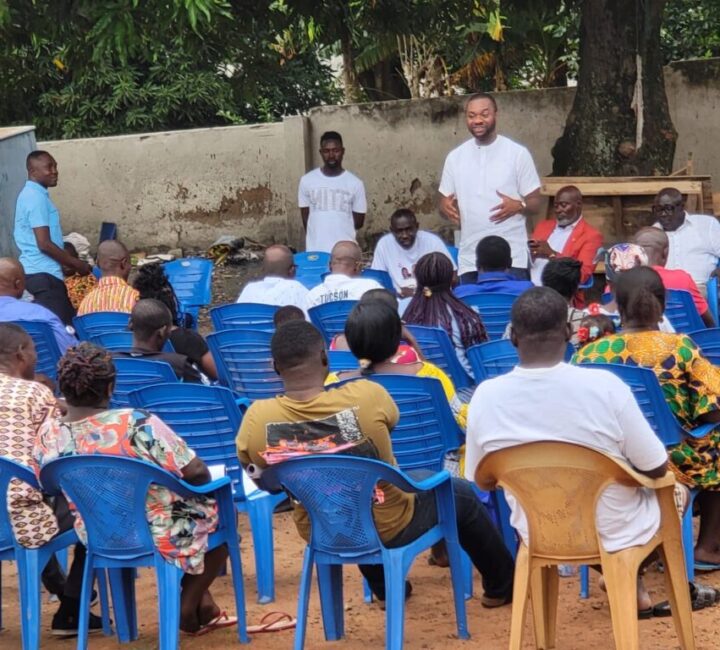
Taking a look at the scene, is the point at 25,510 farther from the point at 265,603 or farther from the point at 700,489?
the point at 700,489

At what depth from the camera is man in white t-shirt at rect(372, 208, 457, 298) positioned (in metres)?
9.32

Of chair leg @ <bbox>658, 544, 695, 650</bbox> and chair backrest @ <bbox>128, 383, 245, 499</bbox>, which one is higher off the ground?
chair backrest @ <bbox>128, 383, 245, 499</bbox>

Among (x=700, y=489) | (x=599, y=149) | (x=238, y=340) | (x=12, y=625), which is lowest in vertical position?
(x=12, y=625)

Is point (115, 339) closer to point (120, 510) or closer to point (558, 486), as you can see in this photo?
point (120, 510)

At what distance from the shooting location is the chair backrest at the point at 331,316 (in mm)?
7363

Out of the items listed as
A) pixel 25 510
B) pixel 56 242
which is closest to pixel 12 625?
pixel 25 510

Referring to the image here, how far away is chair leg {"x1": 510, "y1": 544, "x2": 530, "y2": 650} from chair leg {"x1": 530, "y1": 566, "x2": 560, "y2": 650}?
0.64 feet

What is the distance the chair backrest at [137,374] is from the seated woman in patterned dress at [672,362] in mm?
1997

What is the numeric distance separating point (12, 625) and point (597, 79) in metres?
8.02

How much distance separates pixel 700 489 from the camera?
5.25 meters

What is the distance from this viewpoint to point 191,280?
31.4 ft

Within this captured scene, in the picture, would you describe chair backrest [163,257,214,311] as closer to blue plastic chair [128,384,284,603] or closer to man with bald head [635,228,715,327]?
man with bald head [635,228,715,327]

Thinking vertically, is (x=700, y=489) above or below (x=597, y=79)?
A: below

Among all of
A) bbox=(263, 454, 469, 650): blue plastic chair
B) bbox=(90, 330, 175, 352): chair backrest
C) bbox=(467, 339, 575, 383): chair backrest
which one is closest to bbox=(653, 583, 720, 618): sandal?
bbox=(263, 454, 469, 650): blue plastic chair
